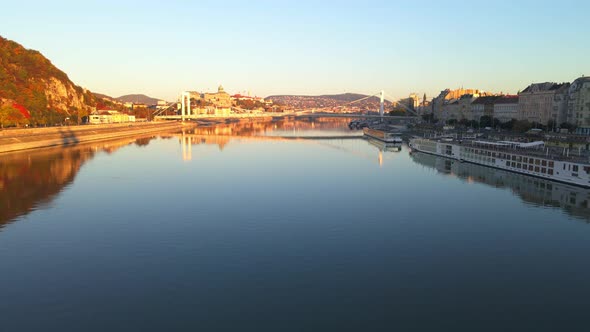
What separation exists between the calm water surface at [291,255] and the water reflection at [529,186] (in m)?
0.15

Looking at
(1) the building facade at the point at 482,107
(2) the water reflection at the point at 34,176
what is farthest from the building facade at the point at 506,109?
(2) the water reflection at the point at 34,176

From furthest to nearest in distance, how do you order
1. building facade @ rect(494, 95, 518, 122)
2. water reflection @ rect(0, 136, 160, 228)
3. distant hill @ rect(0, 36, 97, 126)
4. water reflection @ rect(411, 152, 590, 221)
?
building facade @ rect(494, 95, 518, 122), distant hill @ rect(0, 36, 97, 126), water reflection @ rect(411, 152, 590, 221), water reflection @ rect(0, 136, 160, 228)

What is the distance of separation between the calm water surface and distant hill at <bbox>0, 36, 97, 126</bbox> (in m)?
26.8

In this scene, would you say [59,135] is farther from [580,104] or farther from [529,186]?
[580,104]

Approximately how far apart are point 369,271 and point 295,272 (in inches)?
64.0

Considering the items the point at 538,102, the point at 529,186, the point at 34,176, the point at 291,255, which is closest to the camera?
the point at 291,255

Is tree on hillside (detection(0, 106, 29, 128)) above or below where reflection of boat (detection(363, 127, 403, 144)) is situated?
above

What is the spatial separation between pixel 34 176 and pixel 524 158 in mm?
25742

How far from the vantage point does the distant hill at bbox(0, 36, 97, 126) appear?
43.9 metres

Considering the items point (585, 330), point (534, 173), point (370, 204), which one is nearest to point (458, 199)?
point (370, 204)

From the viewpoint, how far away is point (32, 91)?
50000mm

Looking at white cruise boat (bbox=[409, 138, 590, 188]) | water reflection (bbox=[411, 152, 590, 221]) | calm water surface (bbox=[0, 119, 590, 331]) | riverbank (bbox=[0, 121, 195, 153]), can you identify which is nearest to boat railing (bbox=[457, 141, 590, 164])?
white cruise boat (bbox=[409, 138, 590, 188])

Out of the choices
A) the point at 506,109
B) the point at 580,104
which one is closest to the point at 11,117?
the point at 580,104

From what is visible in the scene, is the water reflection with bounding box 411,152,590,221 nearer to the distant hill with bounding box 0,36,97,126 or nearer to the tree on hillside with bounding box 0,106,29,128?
the tree on hillside with bounding box 0,106,29,128
